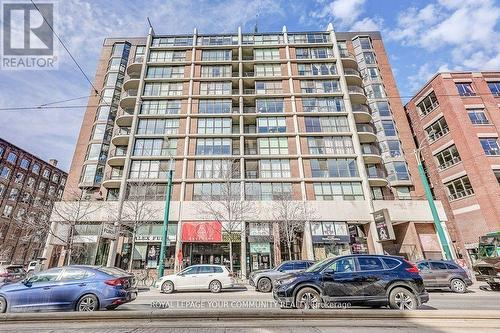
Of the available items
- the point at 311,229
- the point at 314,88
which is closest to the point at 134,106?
the point at 314,88

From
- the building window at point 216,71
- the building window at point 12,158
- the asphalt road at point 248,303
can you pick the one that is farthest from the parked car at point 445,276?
the building window at point 12,158

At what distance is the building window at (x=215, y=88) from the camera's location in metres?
34.5

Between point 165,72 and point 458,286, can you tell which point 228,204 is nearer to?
point 458,286

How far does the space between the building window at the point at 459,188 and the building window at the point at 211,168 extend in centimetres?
2588

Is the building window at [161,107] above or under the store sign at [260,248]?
above

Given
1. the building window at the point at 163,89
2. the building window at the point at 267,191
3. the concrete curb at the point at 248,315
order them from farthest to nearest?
the building window at the point at 163,89, the building window at the point at 267,191, the concrete curb at the point at 248,315

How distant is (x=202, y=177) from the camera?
2919 centimetres

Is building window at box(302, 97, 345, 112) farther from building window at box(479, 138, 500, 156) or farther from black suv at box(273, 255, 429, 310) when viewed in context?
black suv at box(273, 255, 429, 310)

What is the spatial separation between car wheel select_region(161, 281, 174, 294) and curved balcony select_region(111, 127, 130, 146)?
22.4 meters

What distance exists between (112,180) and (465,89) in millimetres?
43324

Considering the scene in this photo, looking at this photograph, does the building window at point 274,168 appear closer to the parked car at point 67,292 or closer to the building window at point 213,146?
the building window at point 213,146

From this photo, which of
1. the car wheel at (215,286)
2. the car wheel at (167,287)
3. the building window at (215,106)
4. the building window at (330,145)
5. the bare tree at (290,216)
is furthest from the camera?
the building window at (215,106)

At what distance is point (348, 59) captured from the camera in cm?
3591

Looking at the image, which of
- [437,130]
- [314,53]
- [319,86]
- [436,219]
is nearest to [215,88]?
[319,86]
